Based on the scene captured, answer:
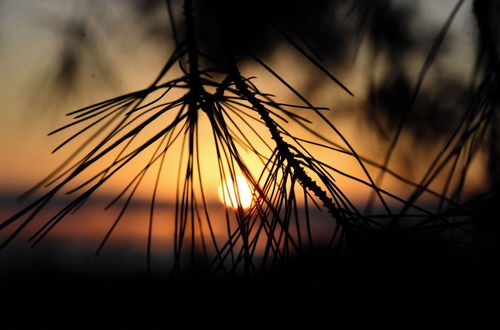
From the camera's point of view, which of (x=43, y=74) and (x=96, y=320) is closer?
(x=43, y=74)

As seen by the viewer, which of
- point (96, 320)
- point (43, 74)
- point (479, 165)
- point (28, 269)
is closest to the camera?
point (43, 74)

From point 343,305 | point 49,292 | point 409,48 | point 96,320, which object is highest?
point 409,48

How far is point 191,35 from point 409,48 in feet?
1.72

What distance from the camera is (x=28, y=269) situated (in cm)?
136

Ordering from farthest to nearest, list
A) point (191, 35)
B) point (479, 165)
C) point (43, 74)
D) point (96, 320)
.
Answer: point (96, 320), point (479, 165), point (43, 74), point (191, 35)

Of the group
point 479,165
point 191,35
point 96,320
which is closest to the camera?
point 191,35

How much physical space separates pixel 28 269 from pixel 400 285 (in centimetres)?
133

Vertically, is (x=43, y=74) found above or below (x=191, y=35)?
above

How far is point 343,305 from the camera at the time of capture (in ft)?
1.14

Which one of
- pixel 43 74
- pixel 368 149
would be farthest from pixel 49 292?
pixel 368 149

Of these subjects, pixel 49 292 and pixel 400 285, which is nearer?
pixel 400 285

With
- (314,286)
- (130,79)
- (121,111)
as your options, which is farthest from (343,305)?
(130,79)

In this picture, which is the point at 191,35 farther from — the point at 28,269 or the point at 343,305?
the point at 28,269

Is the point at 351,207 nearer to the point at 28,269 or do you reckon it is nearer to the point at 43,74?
the point at 43,74
